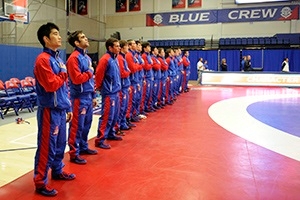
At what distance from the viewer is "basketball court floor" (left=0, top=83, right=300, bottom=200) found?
3.27 meters

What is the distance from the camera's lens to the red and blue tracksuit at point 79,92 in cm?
393

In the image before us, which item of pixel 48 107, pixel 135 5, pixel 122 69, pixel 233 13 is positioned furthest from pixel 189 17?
pixel 48 107

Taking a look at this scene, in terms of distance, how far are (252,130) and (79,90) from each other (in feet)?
12.4

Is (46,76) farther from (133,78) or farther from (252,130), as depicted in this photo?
(252,130)

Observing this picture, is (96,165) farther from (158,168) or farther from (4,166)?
(4,166)

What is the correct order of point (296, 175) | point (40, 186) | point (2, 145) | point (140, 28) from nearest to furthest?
1. point (40, 186)
2. point (296, 175)
3. point (2, 145)
4. point (140, 28)

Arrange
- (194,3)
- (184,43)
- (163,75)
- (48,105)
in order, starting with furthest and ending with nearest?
(194,3) < (184,43) < (163,75) < (48,105)

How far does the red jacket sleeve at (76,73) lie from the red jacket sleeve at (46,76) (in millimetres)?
758

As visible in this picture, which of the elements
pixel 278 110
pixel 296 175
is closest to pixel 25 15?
pixel 278 110

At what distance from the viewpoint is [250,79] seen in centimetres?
1631

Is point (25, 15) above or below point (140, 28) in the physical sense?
below

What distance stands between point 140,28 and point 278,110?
15489mm

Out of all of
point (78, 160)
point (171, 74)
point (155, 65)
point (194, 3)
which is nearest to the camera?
point (78, 160)

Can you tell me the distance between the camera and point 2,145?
4961 mm
